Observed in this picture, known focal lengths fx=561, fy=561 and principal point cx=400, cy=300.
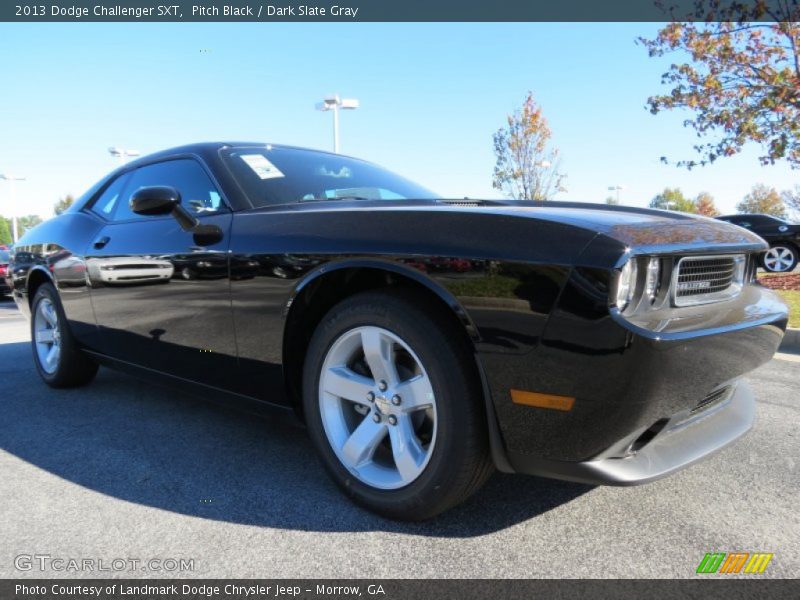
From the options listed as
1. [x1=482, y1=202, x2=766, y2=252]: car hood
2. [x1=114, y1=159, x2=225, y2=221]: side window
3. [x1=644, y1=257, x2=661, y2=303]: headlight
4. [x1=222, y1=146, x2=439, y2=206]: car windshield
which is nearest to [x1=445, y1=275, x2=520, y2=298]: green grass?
[x1=482, y1=202, x2=766, y2=252]: car hood

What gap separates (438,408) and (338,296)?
63 cm

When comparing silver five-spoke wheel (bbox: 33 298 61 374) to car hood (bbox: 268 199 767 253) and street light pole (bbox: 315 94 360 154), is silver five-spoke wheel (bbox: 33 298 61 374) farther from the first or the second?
street light pole (bbox: 315 94 360 154)

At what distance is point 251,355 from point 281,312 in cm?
29

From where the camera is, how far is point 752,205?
55.7 metres

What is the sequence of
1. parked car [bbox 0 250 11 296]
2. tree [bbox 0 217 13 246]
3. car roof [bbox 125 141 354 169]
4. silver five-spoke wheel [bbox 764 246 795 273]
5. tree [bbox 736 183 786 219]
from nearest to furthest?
car roof [bbox 125 141 354 169]
silver five-spoke wheel [bbox 764 246 795 273]
parked car [bbox 0 250 11 296]
tree [bbox 736 183 786 219]
tree [bbox 0 217 13 246]

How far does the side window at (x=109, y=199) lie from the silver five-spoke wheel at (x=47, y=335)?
31.3 inches

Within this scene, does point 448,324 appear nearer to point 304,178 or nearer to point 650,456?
point 650,456

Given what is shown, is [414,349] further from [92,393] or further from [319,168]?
[92,393]

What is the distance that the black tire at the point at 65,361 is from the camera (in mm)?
3688

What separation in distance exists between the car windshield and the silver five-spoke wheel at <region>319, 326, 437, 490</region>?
0.93 m

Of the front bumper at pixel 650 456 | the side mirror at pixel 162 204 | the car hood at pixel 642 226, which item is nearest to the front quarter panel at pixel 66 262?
the side mirror at pixel 162 204

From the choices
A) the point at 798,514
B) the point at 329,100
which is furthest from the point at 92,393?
the point at 329,100

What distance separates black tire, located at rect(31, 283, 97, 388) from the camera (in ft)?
12.1

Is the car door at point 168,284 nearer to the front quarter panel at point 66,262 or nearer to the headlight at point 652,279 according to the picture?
the front quarter panel at point 66,262
